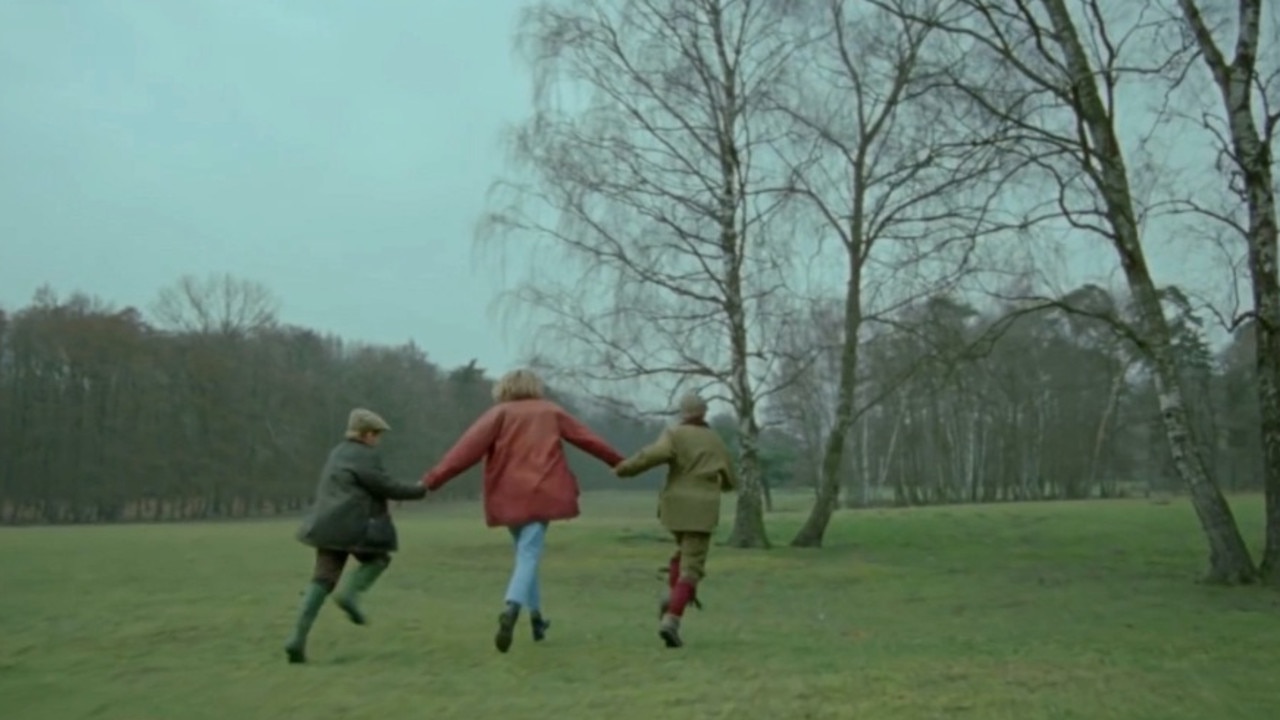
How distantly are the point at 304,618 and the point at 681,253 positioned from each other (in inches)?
823

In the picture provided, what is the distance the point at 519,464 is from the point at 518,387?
62cm

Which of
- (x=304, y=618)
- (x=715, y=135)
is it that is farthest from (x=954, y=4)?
(x=304, y=618)

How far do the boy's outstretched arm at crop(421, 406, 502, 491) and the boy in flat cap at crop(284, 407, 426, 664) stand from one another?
156 millimetres

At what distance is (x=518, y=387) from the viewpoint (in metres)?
10.1

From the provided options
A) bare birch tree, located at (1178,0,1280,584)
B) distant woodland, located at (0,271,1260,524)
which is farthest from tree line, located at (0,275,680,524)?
bare birch tree, located at (1178,0,1280,584)

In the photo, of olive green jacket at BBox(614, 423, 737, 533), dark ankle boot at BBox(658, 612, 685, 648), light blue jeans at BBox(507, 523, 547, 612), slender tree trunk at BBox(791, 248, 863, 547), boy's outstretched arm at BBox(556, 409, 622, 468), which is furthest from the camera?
slender tree trunk at BBox(791, 248, 863, 547)

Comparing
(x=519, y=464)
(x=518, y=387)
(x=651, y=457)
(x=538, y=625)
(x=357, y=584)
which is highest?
(x=518, y=387)

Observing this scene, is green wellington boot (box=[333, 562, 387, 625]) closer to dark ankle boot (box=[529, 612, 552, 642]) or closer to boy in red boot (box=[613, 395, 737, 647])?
dark ankle boot (box=[529, 612, 552, 642])

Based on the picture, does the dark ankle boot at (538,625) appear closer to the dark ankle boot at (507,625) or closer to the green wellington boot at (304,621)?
the dark ankle boot at (507,625)

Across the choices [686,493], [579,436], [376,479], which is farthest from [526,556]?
[686,493]

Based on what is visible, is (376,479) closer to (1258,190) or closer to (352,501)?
(352,501)

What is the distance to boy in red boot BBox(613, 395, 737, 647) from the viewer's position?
1033cm

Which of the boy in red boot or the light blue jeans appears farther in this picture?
the boy in red boot

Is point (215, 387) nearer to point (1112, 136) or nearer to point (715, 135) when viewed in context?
point (715, 135)
